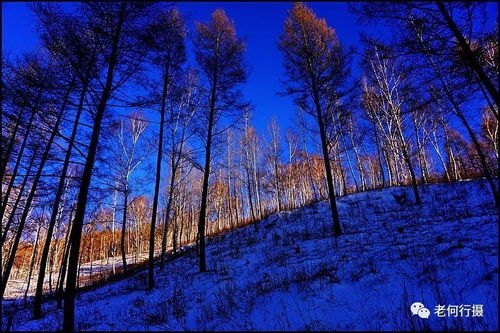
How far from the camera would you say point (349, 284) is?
5766mm

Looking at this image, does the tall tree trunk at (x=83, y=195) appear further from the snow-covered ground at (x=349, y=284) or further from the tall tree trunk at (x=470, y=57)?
the tall tree trunk at (x=470, y=57)

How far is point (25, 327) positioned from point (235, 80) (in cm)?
1086

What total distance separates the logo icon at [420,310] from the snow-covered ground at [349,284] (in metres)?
0.07

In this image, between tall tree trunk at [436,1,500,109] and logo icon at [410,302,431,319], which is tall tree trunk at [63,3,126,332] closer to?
logo icon at [410,302,431,319]

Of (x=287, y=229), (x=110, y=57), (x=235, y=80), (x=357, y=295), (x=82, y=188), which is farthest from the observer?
(x=287, y=229)

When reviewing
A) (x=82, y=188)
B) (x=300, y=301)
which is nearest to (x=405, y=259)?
(x=300, y=301)

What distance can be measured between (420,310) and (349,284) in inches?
59.9

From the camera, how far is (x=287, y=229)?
45.8 feet

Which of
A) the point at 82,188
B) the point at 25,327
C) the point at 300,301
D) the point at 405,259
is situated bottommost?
the point at 25,327

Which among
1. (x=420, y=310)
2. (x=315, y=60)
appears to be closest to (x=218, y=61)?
(x=315, y=60)

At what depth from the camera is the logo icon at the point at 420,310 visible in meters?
4.26

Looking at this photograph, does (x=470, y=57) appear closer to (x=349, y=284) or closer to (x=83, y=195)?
(x=349, y=284)

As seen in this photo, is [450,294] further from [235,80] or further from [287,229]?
[235,80]

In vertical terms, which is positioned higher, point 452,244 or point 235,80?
point 235,80
